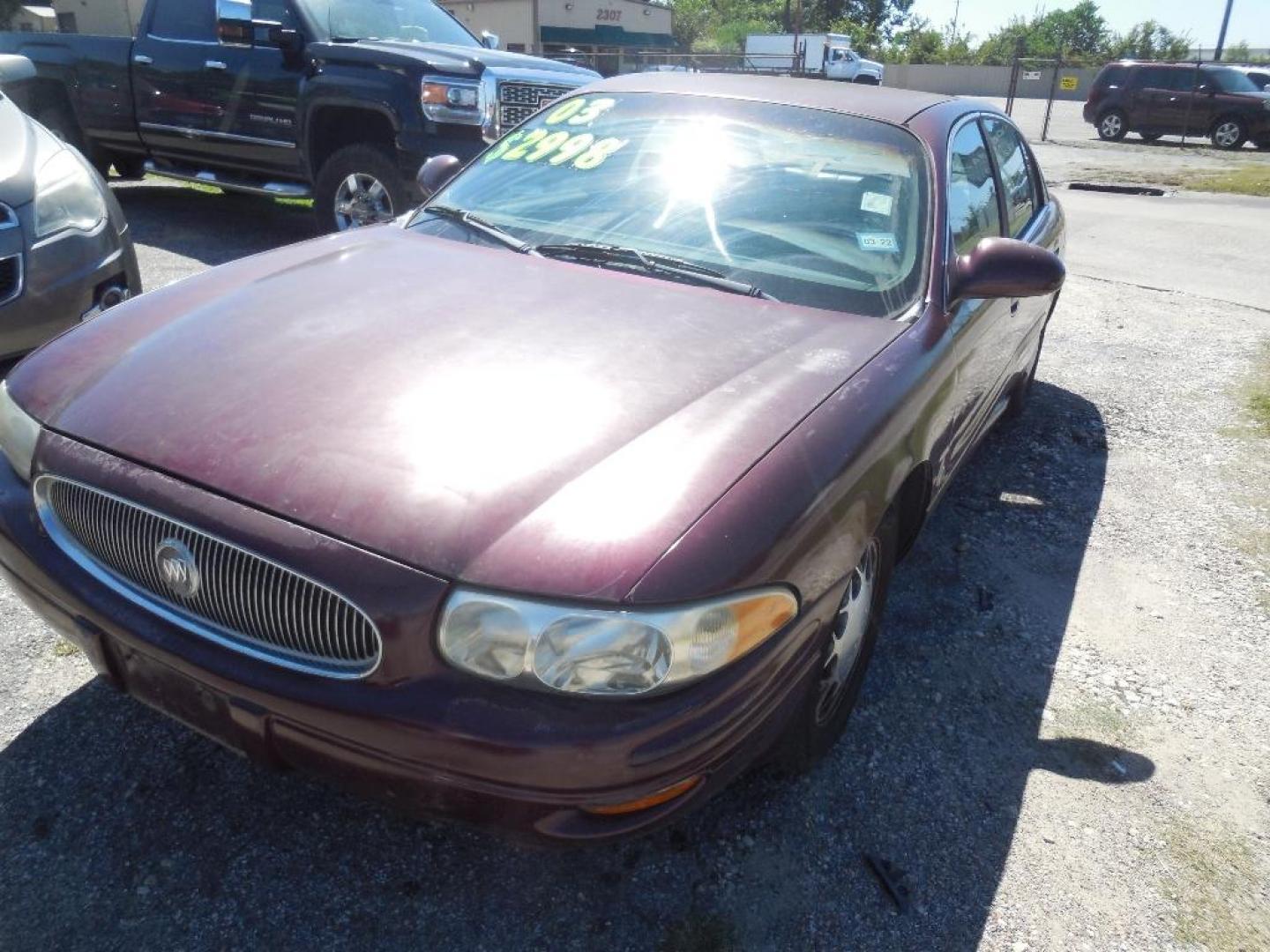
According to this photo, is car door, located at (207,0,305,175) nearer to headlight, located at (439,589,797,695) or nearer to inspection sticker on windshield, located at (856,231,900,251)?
inspection sticker on windshield, located at (856,231,900,251)

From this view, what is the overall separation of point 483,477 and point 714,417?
19.7 inches

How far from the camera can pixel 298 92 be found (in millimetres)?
6672

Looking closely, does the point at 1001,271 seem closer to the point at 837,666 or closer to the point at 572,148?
the point at 837,666

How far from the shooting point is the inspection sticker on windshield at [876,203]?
286 cm

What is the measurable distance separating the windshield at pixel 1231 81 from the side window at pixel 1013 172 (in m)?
Answer: 22.5

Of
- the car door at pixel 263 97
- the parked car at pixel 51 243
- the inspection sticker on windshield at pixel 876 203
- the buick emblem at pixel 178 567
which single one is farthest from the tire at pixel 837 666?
the car door at pixel 263 97

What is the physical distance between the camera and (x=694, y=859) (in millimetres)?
2203

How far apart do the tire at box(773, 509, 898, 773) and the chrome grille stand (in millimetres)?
992

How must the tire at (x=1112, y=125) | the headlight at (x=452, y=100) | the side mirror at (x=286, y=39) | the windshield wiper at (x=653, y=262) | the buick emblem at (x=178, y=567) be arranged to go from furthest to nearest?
the tire at (x=1112, y=125) < the side mirror at (x=286, y=39) < the headlight at (x=452, y=100) < the windshield wiper at (x=653, y=262) < the buick emblem at (x=178, y=567)

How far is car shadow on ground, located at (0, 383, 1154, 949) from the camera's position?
201 cm

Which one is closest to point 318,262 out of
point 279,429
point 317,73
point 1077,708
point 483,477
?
point 279,429

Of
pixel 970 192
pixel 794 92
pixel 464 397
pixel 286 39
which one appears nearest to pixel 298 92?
pixel 286 39

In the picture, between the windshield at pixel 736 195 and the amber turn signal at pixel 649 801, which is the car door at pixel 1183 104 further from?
the amber turn signal at pixel 649 801

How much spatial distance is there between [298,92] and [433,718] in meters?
6.15
